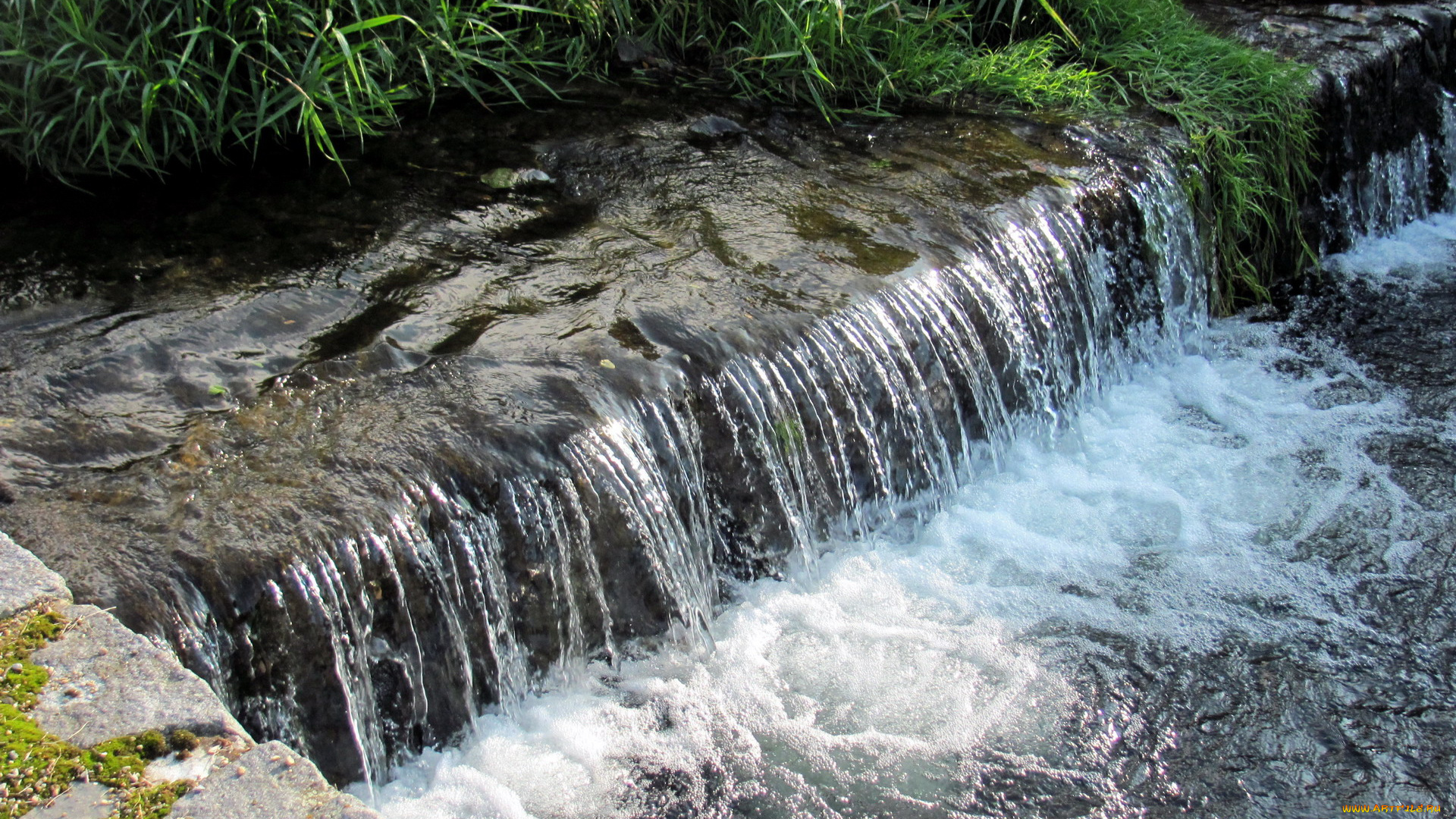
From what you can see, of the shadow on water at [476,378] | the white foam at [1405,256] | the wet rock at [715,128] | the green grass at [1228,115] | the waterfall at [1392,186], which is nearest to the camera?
the shadow on water at [476,378]

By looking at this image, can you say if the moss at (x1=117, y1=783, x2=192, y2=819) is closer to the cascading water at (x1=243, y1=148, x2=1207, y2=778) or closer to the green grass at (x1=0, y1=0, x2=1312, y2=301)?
the cascading water at (x1=243, y1=148, x2=1207, y2=778)

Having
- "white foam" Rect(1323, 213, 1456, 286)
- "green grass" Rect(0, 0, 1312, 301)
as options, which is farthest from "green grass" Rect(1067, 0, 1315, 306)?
"white foam" Rect(1323, 213, 1456, 286)

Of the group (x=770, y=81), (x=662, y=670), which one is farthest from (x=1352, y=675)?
(x=770, y=81)

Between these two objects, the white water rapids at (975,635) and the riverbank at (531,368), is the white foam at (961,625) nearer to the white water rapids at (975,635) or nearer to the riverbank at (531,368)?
the white water rapids at (975,635)

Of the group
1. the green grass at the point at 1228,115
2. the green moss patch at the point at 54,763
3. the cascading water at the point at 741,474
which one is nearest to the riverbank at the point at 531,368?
the cascading water at the point at 741,474

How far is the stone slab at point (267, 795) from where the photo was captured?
5.37 feet

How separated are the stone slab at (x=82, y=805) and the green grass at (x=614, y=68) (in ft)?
8.87

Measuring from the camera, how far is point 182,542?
2.29 metres

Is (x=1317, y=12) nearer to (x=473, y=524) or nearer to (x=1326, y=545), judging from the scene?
(x=1326, y=545)

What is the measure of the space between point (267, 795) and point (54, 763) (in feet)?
1.04

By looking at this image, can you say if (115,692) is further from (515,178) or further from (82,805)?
(515,178)

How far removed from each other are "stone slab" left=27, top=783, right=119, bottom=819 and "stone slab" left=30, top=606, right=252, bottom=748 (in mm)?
89

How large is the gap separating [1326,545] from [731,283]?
2.02 m

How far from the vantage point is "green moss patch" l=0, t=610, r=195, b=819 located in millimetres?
1612
